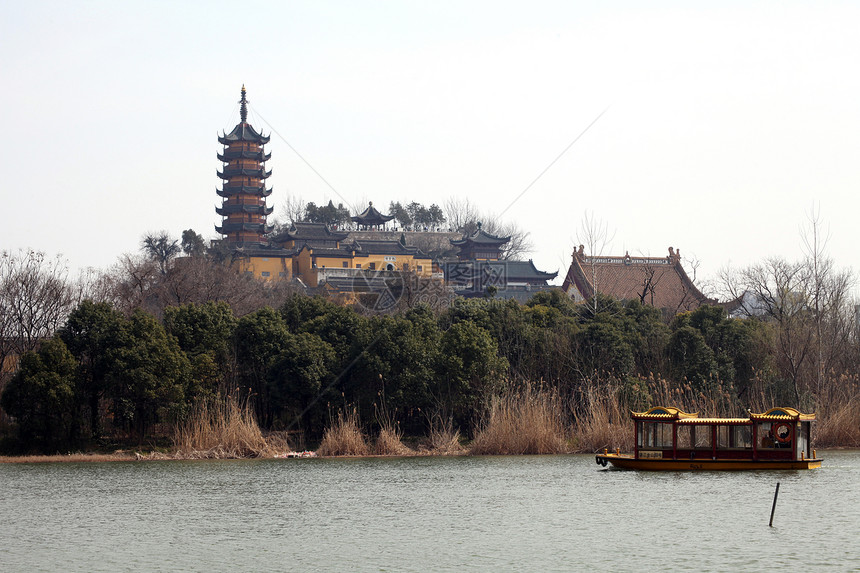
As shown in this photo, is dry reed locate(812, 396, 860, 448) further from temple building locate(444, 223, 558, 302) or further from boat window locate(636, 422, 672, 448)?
temple building locate(444, 223, 558, 302)

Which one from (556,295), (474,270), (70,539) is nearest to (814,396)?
(556,295)

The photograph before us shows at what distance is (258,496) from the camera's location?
1903 cm

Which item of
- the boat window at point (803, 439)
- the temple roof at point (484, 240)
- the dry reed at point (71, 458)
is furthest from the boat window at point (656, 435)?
the temple roof at point (484, 240)

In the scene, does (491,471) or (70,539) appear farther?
(491,471)

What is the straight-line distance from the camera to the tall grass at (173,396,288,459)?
25.2 m

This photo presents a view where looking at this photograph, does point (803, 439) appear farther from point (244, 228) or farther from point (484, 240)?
point (244, 228)

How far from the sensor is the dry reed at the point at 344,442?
25688 mm

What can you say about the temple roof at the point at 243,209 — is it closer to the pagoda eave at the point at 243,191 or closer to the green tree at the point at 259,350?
the pagoda eave at the point at 243,191

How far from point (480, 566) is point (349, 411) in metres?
14.8

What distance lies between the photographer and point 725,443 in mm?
21672

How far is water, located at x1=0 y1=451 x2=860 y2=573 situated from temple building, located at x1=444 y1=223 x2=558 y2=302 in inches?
1351

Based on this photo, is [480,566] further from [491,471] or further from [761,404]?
[761,404]

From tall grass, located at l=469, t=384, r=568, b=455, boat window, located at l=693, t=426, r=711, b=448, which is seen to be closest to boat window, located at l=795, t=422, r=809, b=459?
boat window, located at l=693, t=426, r=711, b=448

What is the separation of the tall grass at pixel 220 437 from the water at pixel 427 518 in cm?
175
